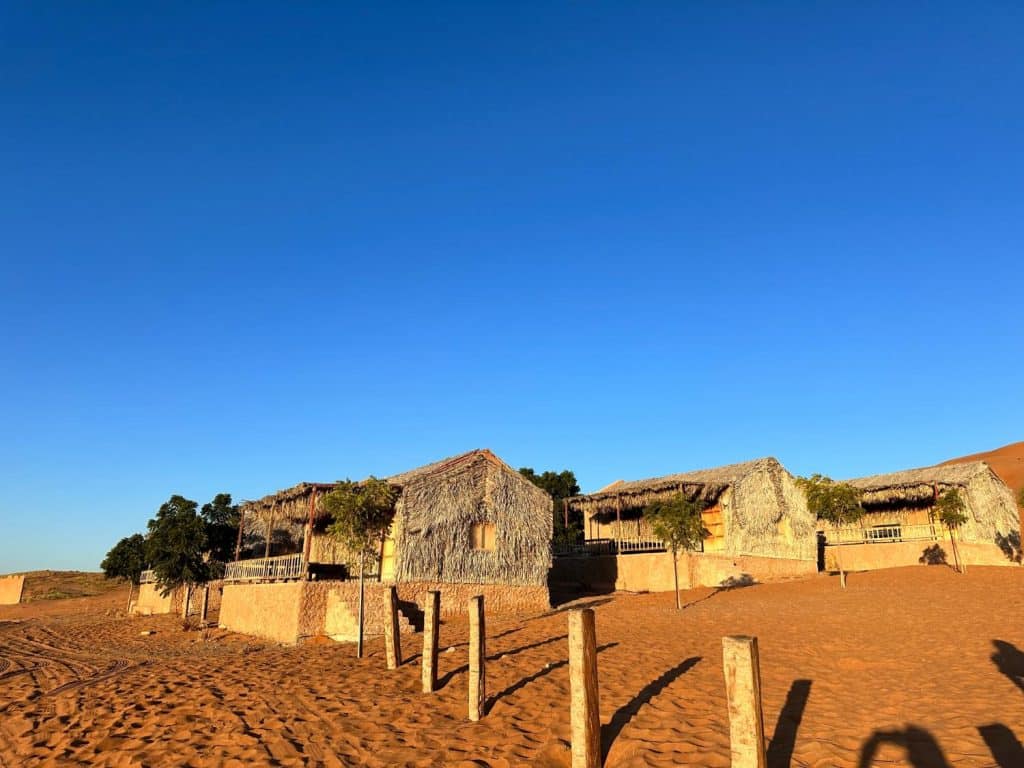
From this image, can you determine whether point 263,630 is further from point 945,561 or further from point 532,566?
point 945,561

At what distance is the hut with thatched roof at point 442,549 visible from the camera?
68.0 ft

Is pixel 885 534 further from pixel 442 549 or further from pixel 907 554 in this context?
pixel 442 549

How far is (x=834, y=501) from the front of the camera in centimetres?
2469

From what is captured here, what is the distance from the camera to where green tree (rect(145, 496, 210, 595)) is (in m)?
29.0

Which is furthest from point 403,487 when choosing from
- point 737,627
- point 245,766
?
point 245,766

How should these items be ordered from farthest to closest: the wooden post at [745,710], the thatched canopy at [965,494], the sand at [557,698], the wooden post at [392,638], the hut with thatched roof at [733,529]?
1. the thatched canopy at [965,494]
2. the hut with thatched roof at [733,529]
3. the wooden post at [392,638]
4. the sand at [557,698]
5. the wooden post at [745,710]

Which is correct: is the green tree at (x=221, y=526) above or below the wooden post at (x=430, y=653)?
Result: above

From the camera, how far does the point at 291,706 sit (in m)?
11.4

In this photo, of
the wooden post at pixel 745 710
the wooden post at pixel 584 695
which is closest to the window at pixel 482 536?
the wooden post at pixel 584 695

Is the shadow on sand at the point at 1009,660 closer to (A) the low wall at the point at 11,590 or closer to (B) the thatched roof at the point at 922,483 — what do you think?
(B) the thatched roof at the point at 922,483

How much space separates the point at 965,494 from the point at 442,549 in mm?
23328

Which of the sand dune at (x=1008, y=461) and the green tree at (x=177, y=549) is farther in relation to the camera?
the sand dune at (x=1008, y=461)

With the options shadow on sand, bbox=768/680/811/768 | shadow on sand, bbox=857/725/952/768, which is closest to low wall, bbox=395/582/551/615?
shadow on sand, bbox=768/680/811/768

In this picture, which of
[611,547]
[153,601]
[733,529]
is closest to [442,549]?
[611,547]
